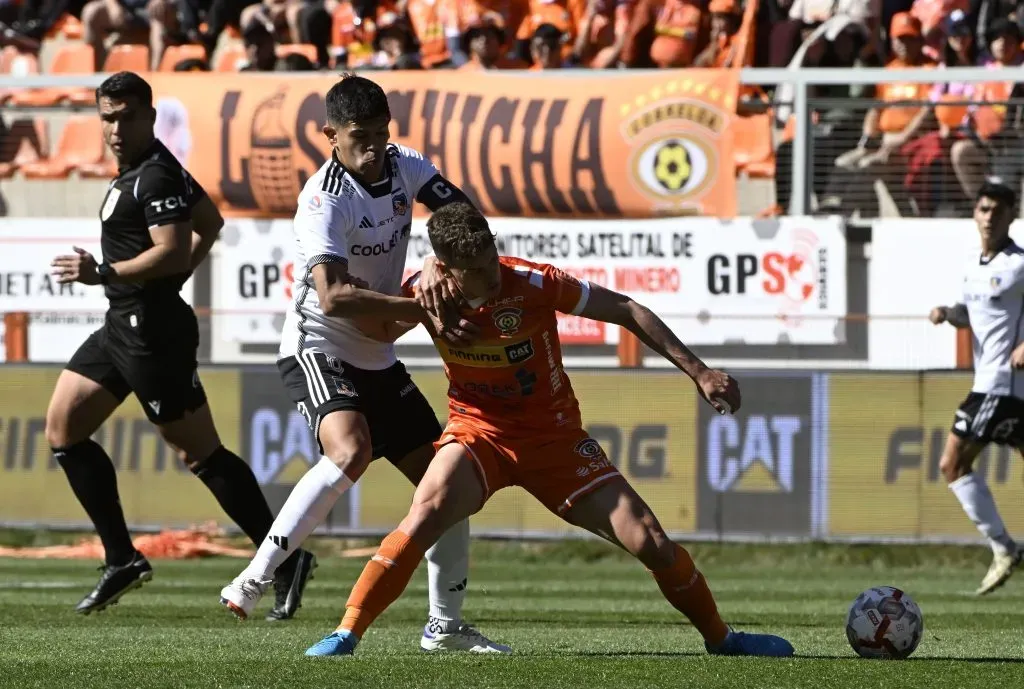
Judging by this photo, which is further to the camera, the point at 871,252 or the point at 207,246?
the point at 871,252

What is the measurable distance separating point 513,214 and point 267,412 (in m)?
3.04

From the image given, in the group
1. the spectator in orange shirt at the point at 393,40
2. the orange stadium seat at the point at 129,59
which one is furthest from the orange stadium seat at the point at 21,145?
the spectator in orange shirt at the point at 393,40

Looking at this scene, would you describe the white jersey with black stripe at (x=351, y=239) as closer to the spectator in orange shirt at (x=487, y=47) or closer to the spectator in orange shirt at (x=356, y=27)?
the spectator in orange shirt at (x=487, y=47)

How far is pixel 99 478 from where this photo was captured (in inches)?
350

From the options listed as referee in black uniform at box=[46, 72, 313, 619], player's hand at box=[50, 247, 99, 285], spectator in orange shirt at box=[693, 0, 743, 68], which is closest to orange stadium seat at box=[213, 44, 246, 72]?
spectator in orange shirt at box=[693, 0, 743, 68]

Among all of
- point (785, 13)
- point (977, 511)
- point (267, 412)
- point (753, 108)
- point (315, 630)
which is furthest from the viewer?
point (785, 13)

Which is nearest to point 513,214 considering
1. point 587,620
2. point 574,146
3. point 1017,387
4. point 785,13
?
point 574,146

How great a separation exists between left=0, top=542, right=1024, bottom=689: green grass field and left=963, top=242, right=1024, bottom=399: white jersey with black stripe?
4.47 ft

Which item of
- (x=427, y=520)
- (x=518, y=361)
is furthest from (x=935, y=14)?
(x=427, y=520)

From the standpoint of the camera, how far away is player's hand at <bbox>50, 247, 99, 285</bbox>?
8.09 meters

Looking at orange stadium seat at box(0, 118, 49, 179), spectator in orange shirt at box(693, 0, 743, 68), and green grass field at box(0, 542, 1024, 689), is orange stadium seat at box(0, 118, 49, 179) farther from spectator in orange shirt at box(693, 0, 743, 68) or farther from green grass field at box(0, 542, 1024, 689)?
spectator in orange shirt at box(693, 0, 743, 68)

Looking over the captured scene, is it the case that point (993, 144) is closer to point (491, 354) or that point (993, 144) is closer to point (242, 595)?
point (491, 354)

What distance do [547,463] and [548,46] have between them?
10618 millimetres

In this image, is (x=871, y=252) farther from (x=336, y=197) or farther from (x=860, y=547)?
(x=336, y=197)
